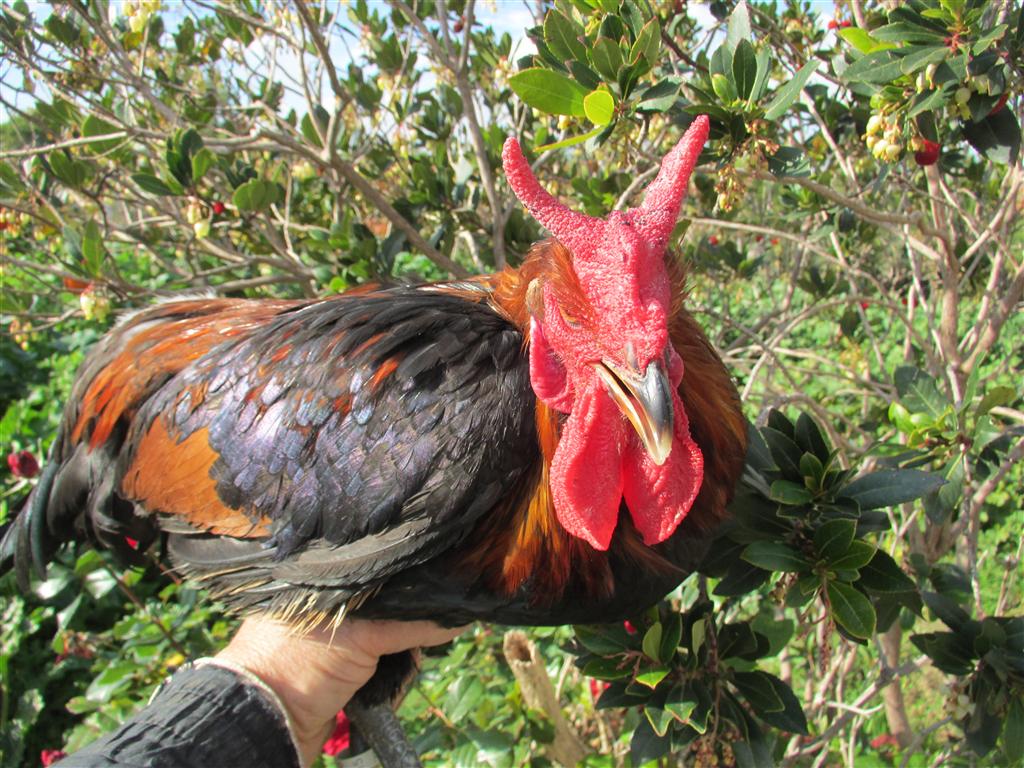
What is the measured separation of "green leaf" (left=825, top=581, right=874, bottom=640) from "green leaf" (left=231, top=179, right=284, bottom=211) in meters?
2.36

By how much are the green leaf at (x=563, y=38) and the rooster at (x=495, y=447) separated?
14.6 inches

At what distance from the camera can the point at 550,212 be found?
5.05 feet

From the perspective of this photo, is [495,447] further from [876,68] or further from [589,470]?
[876,68]

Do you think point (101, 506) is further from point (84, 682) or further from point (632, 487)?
point (84, 682)

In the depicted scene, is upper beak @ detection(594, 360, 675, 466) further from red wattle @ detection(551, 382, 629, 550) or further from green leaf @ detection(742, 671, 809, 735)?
green leaf @ detection(742, 671, 809, 735)

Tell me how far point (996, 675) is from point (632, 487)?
35.7 inches

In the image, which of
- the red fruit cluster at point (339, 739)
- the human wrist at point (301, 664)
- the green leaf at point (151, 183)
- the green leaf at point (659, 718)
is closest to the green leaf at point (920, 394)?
the green leaf at point (659, 718)

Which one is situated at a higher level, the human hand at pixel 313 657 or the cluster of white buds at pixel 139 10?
the cluster of white buds at pixel 139 10

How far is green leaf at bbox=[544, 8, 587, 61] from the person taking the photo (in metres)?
1.70

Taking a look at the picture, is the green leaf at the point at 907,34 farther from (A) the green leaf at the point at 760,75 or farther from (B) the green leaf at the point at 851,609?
(B) the green leaf at the point at 851,609

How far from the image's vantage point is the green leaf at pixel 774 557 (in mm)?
1521

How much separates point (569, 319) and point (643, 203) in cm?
28

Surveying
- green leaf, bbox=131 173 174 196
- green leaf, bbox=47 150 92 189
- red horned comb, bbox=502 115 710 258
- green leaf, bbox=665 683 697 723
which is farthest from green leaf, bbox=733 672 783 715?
green leaf, bbox=47 150 92 189

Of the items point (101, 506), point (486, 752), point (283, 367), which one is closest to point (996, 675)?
point (486, 752)
